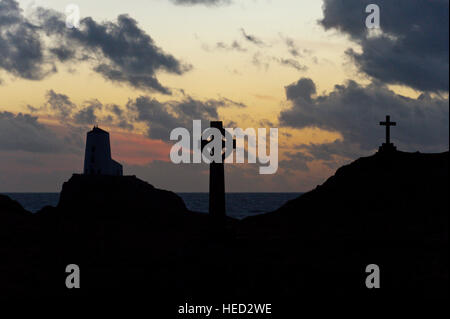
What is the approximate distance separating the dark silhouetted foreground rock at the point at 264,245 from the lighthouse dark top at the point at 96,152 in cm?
104

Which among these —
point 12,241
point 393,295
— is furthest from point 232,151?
point 12,241

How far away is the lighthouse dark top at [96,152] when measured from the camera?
55594 millimetres

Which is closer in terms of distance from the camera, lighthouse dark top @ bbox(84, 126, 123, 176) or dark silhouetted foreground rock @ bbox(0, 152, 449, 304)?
dark silhouetted foreground rock @ bbox(0, 152, 449, 304)

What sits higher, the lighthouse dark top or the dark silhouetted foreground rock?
the lighthouse dark top

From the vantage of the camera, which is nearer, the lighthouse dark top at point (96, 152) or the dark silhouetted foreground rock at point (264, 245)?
the dark silhouetted foreground rock at point (264, 245)

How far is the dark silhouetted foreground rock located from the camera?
2317 cm

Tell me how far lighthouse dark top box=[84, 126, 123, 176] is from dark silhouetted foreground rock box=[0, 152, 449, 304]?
1040 mm

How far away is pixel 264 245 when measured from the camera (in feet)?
106

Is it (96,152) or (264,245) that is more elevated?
(96,152)

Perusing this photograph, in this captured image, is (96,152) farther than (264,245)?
Yes

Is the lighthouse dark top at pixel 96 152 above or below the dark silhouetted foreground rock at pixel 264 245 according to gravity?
above

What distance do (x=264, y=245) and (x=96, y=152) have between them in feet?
94.3

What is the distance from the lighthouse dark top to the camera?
5559 centimetres
